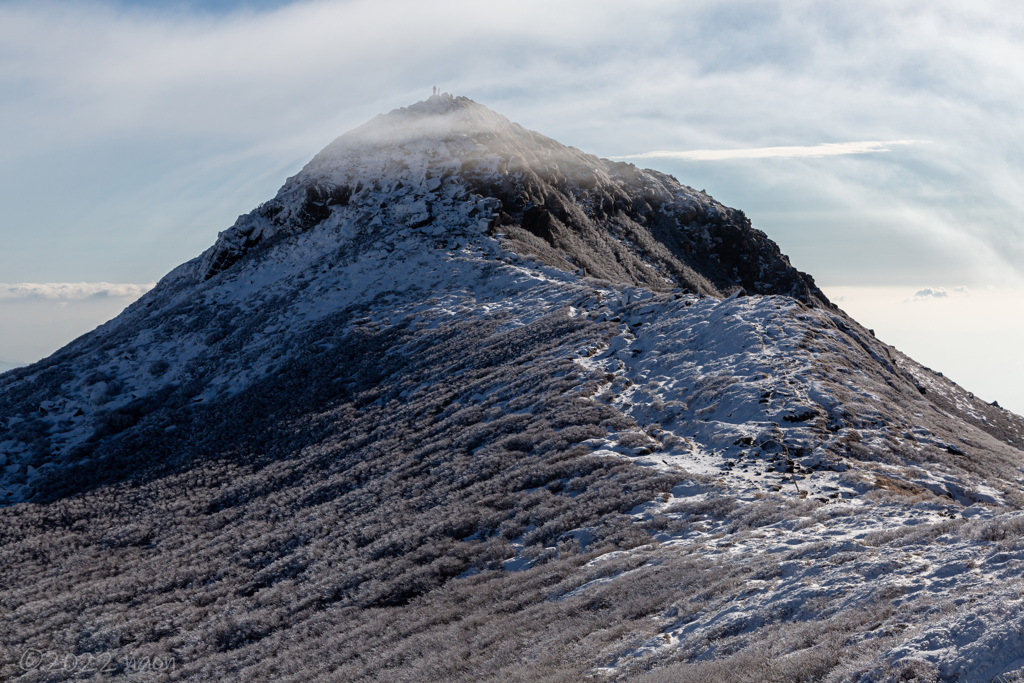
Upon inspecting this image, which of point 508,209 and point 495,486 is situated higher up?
point 508,209

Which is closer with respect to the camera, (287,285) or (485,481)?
(485,481)

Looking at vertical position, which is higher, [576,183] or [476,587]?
[576,183]

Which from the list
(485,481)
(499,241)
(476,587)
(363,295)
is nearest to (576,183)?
(499,241)

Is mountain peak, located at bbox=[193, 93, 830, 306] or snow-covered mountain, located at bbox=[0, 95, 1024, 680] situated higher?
mountain peak, located at bbox=[193, 93, 830, 306]

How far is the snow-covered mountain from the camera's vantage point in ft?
30.9

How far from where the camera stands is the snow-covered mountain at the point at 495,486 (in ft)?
30.9

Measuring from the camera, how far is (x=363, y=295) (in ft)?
140

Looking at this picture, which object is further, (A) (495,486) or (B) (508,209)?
(B) (508,209)

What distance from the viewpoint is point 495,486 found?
18.1 meters

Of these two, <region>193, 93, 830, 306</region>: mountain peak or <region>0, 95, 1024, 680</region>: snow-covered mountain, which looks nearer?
<region>0, 95, 1024, 680</region>: snow-covered mountain

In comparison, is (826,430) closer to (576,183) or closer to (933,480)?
(933,480)

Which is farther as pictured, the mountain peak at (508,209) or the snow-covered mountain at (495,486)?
the mountain peak at (508,209)

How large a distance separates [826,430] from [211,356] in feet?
116

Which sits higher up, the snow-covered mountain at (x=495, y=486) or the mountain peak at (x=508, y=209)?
the mountain peak at (x=508, y=209)
